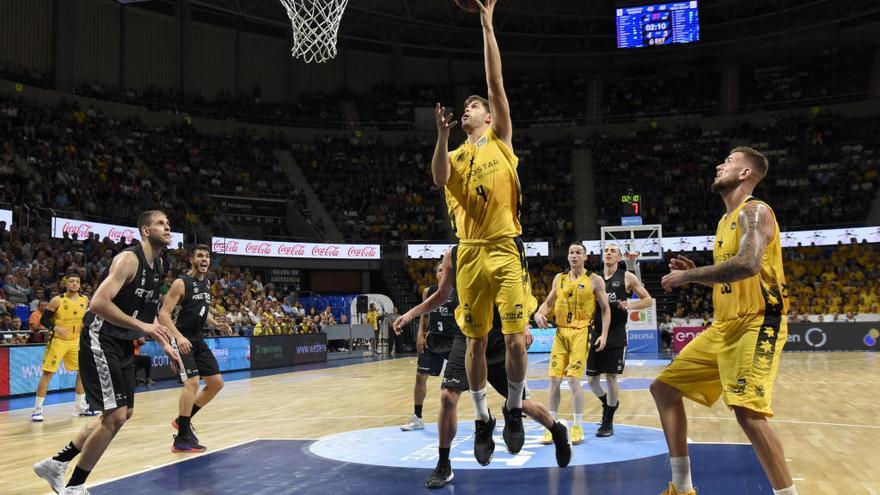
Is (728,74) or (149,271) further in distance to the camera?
(728,74)

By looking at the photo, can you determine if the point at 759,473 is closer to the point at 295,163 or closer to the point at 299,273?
the point at 299,273

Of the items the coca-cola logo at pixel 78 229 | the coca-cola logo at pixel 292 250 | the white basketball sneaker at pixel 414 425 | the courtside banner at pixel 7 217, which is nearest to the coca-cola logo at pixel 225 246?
the coca-cola logo at pixel 292 250

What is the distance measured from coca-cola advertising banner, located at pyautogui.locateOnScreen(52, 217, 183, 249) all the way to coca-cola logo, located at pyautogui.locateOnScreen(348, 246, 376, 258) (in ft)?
29.4

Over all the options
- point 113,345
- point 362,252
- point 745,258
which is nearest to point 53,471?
point 113,345

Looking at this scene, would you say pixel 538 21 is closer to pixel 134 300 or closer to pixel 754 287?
pixel 134 300

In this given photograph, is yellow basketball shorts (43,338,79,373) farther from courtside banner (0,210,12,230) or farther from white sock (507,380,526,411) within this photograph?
courtside banner (0,210,12,230)

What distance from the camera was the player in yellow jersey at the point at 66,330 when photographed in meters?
11.8

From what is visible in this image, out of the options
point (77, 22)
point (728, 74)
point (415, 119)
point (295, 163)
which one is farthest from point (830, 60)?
point (77, 22)

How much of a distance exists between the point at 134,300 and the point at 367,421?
5170 millimetres

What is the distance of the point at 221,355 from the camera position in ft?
65.8

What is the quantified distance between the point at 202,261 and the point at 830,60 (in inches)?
1511

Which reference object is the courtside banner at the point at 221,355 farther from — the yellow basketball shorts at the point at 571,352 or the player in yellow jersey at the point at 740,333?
the player in yellow jersey at the point at 740,333

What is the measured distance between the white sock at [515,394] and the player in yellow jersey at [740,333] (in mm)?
962

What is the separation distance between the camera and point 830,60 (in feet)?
124
